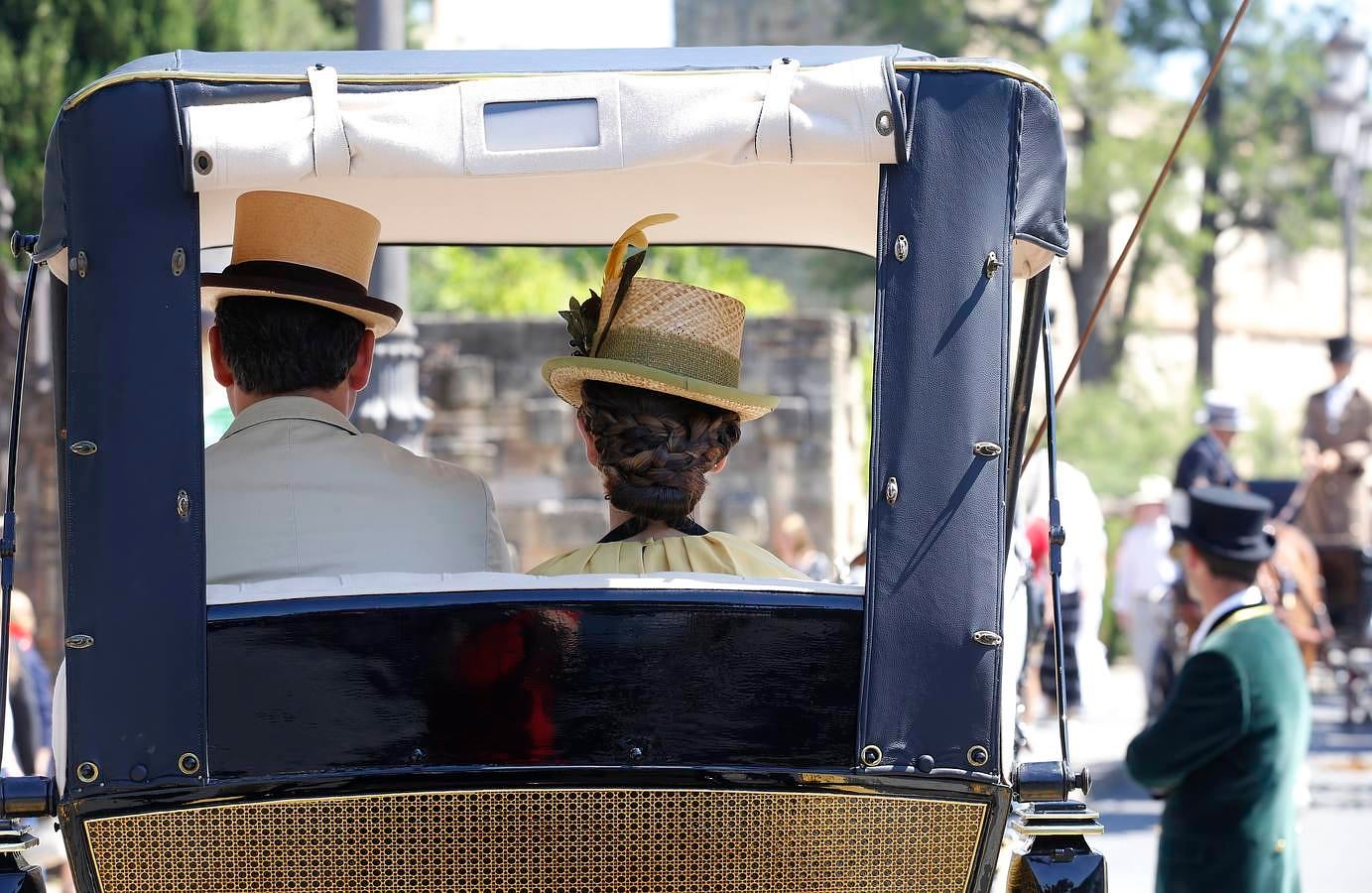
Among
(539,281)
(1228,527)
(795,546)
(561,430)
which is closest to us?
(1228,527)

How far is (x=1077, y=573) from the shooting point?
26.5ft

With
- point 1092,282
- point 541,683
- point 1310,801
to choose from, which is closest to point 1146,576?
point 1310,801

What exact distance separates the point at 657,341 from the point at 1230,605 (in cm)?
235

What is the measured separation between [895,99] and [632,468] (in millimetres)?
780

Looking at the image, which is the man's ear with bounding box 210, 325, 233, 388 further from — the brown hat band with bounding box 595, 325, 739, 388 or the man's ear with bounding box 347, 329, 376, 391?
the brown hat band with bounding box 595, 325, 739, 388

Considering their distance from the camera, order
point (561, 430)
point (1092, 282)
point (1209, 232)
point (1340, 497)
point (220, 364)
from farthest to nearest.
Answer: point (1092, 282) → point (1209, 232) → point (561, 430) → point (1340, 497) → point (220, 364)

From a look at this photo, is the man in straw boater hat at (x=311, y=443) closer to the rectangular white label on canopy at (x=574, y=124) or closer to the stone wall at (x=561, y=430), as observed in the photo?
the rectangular white label on canopy at (x=574, y=124)

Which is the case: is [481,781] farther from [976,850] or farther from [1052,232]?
[1052,232]

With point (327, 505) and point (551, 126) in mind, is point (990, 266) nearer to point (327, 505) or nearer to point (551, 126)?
point (551, 126)

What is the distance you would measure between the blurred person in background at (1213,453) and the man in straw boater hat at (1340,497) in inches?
33.0

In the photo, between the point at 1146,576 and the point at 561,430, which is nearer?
the point at 1146,576

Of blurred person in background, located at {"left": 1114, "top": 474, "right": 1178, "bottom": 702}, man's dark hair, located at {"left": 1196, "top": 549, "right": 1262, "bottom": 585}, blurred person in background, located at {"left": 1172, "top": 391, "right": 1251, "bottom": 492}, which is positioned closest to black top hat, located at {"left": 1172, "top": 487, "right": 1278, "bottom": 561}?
man's dark hair, located at {"left": 1196, "top": 549, "right": 1262, "bottom": 585}

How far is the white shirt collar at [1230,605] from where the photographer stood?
16.0ft

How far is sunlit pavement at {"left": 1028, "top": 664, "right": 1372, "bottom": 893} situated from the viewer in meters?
8.27
